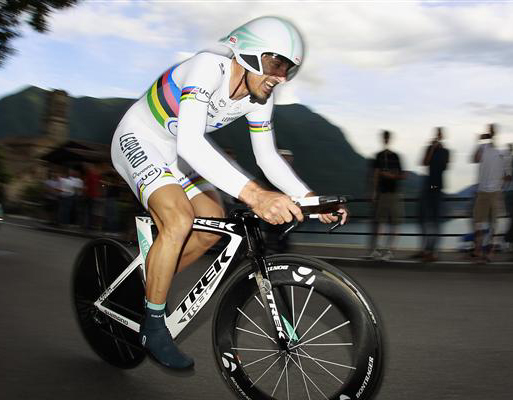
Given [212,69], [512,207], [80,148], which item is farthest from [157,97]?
[80,148]

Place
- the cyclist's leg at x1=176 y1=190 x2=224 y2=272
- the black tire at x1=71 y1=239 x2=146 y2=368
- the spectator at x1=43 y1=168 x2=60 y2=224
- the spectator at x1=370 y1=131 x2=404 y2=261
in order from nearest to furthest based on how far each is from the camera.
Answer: the cyclist's leg at x1=176 y1=190 x2=224 y2=272 → the black tire at x1=71 y1=239 x2=146 y2=368 → the spectator at x1=370 y1=131 x2=404 y2=261 → the spectator at x1=43 y1=168 x2=60 y2=224

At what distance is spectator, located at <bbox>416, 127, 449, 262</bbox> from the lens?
34.7ft

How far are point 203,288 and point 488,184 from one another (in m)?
7.92

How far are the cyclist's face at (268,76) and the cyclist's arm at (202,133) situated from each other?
18cm

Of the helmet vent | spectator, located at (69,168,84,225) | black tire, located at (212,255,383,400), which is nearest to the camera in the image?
black tire, located at (212,255,383,400)

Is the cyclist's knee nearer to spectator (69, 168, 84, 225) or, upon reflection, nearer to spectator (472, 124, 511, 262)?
spectator (472, 124, 511, 262)

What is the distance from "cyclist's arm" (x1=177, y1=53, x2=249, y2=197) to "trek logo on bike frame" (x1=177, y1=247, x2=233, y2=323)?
436 mm

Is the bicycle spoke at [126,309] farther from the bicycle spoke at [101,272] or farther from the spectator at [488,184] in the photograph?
the spectator at [488,184]

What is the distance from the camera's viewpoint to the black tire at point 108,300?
171 inches

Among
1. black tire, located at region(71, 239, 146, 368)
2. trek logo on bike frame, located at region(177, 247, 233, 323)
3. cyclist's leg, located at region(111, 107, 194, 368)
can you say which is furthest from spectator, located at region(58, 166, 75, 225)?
trek logo on bike frame, located at region(177, 247, 233, 323)

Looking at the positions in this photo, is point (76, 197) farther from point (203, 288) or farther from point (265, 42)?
point (265, 42)

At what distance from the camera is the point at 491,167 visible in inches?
419

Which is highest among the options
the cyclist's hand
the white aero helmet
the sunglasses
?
the white aero helmet

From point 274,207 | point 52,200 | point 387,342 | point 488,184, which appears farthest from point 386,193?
point 52,200
